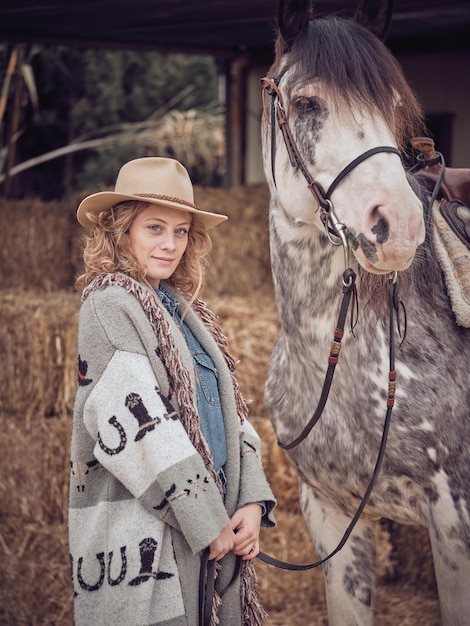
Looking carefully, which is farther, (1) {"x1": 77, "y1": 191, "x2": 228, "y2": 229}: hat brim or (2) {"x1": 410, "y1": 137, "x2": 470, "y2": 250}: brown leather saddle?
(2) {"x1": 410, "y1": 137, "x2": 470, "y2": 250}: brown leather saddle

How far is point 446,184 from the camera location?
2367mm

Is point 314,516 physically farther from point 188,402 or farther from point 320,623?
point 320,623

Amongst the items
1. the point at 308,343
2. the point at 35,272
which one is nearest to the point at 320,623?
the point at 308,343

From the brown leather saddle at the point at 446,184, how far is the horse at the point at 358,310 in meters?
0.09

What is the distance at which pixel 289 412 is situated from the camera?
2.35 meters

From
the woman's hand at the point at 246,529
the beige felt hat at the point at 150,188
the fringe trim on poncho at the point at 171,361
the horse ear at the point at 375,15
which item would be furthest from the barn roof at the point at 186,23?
the woman's hand at the point at 246,529

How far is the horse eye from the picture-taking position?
1977 mm

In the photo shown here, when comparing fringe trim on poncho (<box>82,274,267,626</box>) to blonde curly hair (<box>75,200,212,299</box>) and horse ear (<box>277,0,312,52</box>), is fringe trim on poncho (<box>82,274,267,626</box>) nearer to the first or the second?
blonde curly hair (<box>75,200,212,299</box>)

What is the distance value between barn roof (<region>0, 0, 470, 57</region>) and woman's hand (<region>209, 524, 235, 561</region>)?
272 cm

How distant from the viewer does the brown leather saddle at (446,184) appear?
2265 millimetres

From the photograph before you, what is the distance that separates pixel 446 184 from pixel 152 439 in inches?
50.3

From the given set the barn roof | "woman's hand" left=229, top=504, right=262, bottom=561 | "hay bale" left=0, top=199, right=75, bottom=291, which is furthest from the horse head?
"hay bale" left=0, top=199, right=75, bottom=291

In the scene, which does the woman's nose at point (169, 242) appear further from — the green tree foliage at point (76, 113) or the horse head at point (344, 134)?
the green tree foliage at point (76, 113)

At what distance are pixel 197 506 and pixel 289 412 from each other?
0.72m
